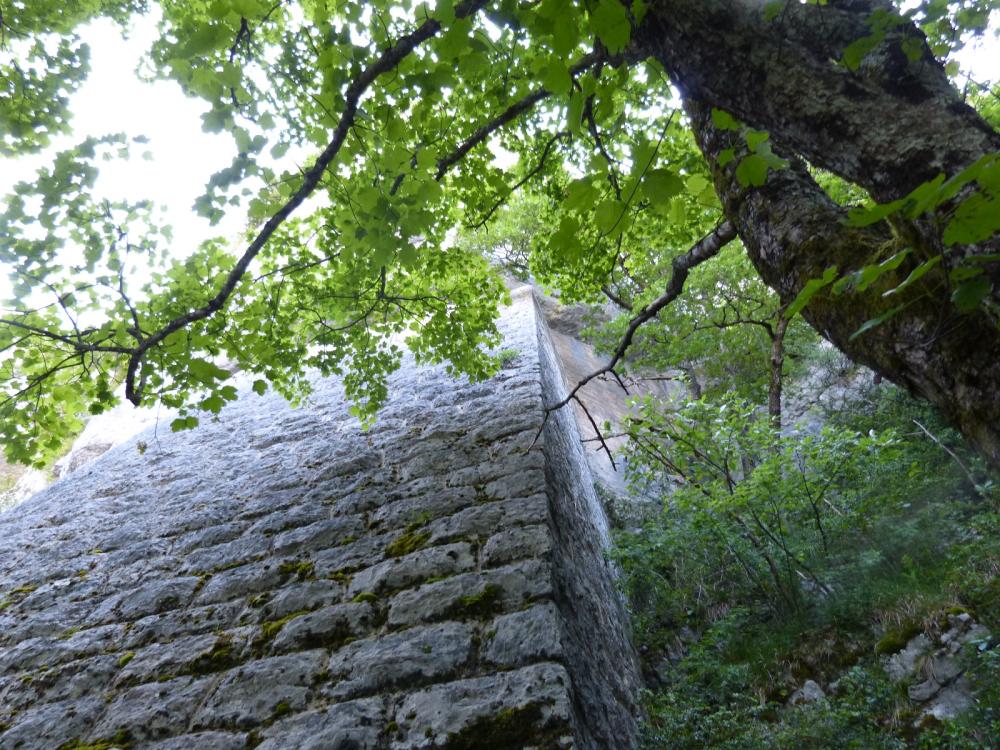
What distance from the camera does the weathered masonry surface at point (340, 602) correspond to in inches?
81.8

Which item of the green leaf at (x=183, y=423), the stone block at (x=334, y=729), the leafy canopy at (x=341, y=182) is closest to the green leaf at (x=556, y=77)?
the leafy canopy at (x=341, y=182)

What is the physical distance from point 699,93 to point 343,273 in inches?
120

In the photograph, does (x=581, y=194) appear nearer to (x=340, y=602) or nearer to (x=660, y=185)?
(x=660, y=185)

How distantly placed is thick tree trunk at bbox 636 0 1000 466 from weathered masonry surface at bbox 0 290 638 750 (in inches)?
55.3

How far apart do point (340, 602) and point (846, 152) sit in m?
2.54

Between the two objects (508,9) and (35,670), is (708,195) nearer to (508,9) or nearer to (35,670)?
(508,9)

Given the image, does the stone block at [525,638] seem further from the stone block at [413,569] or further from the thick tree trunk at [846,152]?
the thick tree trunk at [846,152]

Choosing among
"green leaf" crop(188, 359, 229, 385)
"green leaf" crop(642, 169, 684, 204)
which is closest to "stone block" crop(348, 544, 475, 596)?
"green leaf" crop(188, 359, 229, 385)

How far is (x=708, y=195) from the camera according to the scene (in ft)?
5.76

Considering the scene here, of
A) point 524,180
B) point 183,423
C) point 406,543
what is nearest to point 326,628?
point 406,543

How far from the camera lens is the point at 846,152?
143cm

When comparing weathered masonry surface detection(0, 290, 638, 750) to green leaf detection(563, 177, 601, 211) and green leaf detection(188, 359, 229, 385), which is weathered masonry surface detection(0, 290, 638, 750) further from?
green leaf detection(563, 177, 601, 211)

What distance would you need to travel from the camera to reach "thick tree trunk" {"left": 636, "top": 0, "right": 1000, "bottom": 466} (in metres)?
1.14

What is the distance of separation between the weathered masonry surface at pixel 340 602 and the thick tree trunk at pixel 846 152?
1.40 metres
